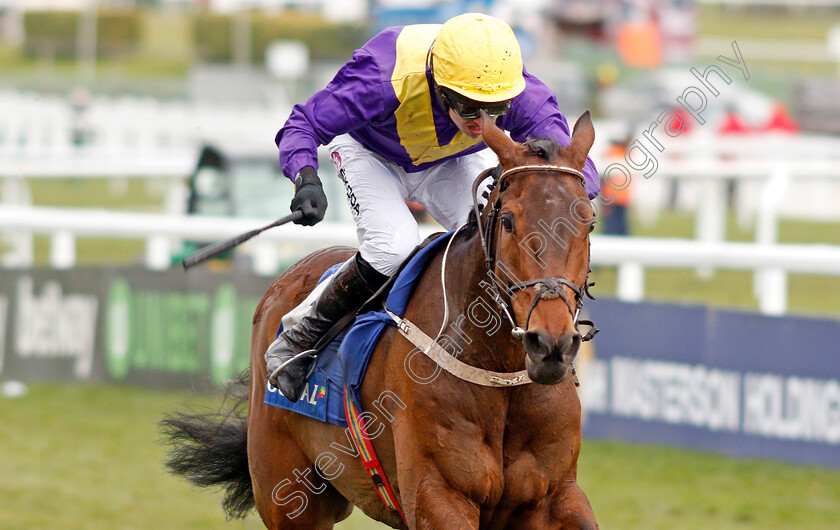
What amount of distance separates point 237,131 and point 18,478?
1127 cm

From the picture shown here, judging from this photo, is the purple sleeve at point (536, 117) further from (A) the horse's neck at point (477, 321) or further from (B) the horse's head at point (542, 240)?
(A) the horse's neck at point (477, 321)

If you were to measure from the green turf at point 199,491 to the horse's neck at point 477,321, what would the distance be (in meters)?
2.48

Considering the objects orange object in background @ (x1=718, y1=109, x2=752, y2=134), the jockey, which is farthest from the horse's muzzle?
orange object in background @ (x1=718, y1=109, x2=752, y2=134)

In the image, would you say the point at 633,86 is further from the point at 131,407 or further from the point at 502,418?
the point at 502,418

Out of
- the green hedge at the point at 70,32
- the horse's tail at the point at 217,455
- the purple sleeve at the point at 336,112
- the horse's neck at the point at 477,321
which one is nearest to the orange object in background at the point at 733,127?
the horse's tail at the point at 217,455

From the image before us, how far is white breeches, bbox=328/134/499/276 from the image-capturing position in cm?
410

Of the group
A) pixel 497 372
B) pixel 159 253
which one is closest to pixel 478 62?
pixel 497 372

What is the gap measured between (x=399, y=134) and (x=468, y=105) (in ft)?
1.41

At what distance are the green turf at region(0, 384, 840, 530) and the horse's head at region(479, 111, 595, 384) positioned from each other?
9.48 ft

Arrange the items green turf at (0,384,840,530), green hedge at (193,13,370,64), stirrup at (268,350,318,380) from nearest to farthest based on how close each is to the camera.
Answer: stirrup at (268,350,318,380), green turf at (0,384,840,530), green hedge at (193,13,370,64)

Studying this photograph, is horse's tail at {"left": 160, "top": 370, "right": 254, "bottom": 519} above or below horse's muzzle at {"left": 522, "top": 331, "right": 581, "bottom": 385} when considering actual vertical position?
below

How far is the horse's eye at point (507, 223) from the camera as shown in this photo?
3377 mm

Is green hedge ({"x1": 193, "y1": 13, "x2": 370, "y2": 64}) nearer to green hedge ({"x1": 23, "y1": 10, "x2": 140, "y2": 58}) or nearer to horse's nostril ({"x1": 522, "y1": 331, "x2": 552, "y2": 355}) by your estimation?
green hedge ({"x1": 23, "y1": 10, "x2": 140, "y2": 58})

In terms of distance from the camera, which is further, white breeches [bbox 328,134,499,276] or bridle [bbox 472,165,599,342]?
white breeches [bbox 328,134,499,276]
